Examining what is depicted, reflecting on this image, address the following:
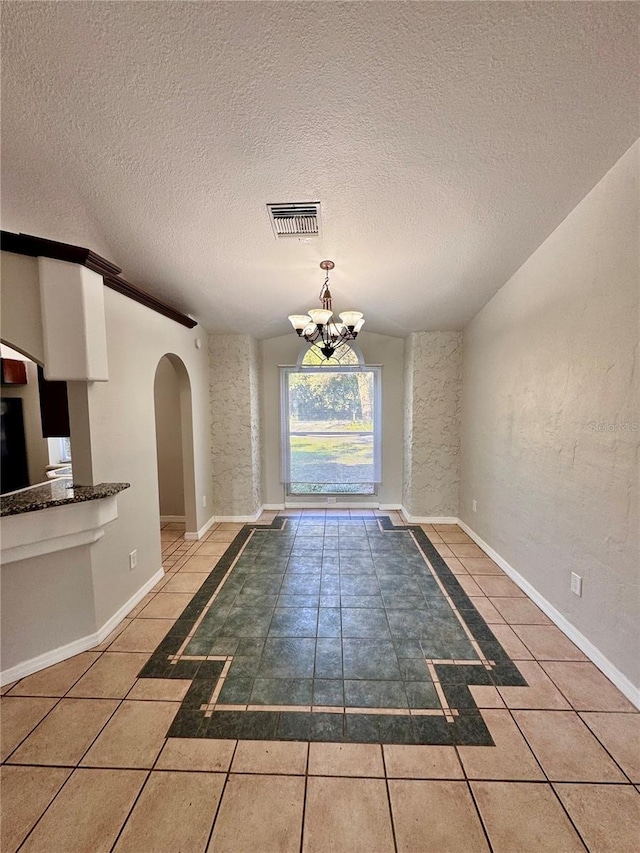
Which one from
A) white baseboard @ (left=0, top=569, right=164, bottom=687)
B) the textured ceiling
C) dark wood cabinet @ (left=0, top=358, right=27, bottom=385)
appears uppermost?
the textured ceiling

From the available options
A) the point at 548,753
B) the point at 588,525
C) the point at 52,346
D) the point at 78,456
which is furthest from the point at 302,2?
the point at 548,753

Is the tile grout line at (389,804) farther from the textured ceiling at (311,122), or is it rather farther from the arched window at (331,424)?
the arched window at (331,424)

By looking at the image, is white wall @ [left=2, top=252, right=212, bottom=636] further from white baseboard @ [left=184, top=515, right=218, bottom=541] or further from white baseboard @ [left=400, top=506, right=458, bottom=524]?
→ white baseboard @ [left=400, top=506, right=458, bottom=524]

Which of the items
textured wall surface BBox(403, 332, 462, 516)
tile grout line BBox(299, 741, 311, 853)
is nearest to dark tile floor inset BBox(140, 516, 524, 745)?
tile grout line BBox(299, 741, 311, 853)

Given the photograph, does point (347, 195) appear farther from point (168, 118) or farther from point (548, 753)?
point (548, 753)

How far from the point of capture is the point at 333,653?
6.51 feet

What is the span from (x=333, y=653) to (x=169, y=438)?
3292 millimetres

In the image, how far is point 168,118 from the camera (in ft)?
4.76

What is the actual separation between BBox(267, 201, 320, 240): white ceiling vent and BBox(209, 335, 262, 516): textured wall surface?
2.07 m

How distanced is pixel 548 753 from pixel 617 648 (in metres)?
0.74

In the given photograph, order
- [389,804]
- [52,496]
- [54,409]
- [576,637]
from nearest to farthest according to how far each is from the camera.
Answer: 1. [389,804]
2. [52,496]
3. [576,637]
4. [54,409]

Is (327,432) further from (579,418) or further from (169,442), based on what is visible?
(579,418)

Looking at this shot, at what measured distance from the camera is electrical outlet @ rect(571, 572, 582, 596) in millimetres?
2015

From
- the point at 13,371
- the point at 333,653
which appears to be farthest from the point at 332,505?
the point at 13,371
